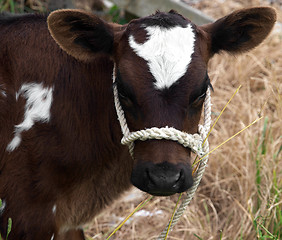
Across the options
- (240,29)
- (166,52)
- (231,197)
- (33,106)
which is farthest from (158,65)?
(231,197)

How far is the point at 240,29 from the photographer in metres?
2.89

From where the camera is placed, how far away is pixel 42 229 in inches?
118

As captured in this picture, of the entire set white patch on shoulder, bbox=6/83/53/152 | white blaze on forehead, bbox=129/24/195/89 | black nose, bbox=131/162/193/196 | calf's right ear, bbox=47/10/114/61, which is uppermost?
white blaze on forehead, bbox=129/24/195/89

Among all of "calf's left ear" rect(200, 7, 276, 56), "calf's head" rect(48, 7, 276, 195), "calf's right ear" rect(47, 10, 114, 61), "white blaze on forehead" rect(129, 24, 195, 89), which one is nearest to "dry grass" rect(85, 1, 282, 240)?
"calf's left ear" rect(200, 7, 276, 56)

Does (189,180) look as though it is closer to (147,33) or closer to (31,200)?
(147,33)

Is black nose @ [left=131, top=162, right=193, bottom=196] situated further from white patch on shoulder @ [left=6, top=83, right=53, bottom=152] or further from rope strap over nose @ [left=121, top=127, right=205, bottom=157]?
white patch on shoulder @ [left=6, top=83, right=53, bottom=152]

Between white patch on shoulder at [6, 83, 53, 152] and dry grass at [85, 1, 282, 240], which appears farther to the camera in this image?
→ dry grass at [85, 1, 282, 240]

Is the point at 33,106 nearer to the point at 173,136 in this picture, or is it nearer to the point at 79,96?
the point at 79,96

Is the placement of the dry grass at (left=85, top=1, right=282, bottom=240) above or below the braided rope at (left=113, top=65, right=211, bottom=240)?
below

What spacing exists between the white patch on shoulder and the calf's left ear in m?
0.98

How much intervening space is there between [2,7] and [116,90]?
3207 mm

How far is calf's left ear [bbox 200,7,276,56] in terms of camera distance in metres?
2.80

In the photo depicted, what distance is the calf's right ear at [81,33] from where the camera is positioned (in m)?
2.67

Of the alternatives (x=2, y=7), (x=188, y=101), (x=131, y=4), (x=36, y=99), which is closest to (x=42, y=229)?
(x=36, y=99)
